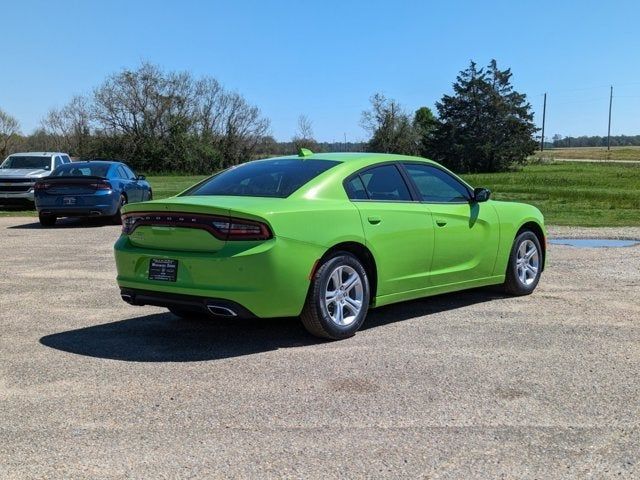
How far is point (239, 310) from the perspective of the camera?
5320 millimetres

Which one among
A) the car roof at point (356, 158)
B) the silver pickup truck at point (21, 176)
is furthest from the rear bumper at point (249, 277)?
the silver pickup truck at point (21, 176)

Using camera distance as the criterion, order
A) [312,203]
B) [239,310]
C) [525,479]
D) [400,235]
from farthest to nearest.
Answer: [400,235] → [312,203] → [239,310] → [525,479]

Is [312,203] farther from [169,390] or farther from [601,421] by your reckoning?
[601,421]

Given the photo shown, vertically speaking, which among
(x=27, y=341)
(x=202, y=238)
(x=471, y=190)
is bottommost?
(x=27, y=341)

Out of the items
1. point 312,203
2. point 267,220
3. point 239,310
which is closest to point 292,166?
point 312,203

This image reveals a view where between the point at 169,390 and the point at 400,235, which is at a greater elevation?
the point at 400,235

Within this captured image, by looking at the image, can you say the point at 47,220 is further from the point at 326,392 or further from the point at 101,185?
the point at 326,392

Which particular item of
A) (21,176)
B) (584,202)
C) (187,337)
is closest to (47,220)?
(21,176)

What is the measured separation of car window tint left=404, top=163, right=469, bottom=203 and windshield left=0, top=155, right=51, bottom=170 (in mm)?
16688

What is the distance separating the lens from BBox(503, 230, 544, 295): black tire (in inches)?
304

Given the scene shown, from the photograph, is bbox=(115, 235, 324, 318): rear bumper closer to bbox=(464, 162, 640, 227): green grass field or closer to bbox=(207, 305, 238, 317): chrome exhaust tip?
bbox=(207, 305, 238, 317): chrome exhaust tip

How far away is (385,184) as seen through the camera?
6.56m

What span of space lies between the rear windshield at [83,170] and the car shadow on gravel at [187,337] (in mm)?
10074

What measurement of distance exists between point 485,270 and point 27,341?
4.37m
